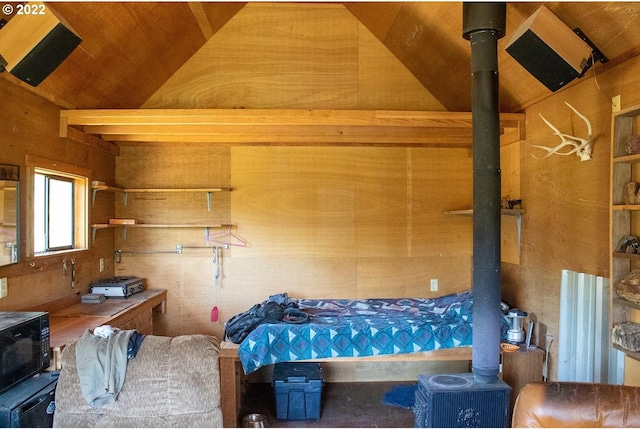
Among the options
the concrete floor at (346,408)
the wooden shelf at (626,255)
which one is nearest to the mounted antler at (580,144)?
the wooden shelf at (626,255)

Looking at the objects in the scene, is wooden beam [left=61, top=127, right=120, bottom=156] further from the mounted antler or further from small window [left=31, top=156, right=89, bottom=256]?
the mounted antler

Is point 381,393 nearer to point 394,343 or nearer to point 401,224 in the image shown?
point 394,343

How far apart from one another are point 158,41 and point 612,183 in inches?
128

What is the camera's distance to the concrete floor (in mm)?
3281

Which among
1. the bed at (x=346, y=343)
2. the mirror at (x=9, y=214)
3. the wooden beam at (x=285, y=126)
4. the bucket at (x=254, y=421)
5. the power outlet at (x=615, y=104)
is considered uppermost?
the wooden beam at (x=285, y=126)

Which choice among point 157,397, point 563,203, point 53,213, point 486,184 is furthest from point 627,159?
point 53,213

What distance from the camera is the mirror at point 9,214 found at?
259 centimetres

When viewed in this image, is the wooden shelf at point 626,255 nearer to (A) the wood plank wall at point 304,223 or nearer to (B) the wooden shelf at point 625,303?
(B) the wooden shelf at point 625,303

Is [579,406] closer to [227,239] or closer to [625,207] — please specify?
[625,207]

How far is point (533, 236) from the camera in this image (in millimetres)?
3293

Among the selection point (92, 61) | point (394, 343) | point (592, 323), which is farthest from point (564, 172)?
point (92, 61)

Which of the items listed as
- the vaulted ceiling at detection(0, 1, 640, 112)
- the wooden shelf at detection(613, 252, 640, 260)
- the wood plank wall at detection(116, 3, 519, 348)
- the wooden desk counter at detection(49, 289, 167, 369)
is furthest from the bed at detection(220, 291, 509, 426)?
the vaulted ceiling at detection(0, 1, 640, 112)

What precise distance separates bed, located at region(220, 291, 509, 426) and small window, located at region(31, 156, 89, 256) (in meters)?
1.61

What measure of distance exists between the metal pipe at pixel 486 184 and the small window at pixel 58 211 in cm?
295
